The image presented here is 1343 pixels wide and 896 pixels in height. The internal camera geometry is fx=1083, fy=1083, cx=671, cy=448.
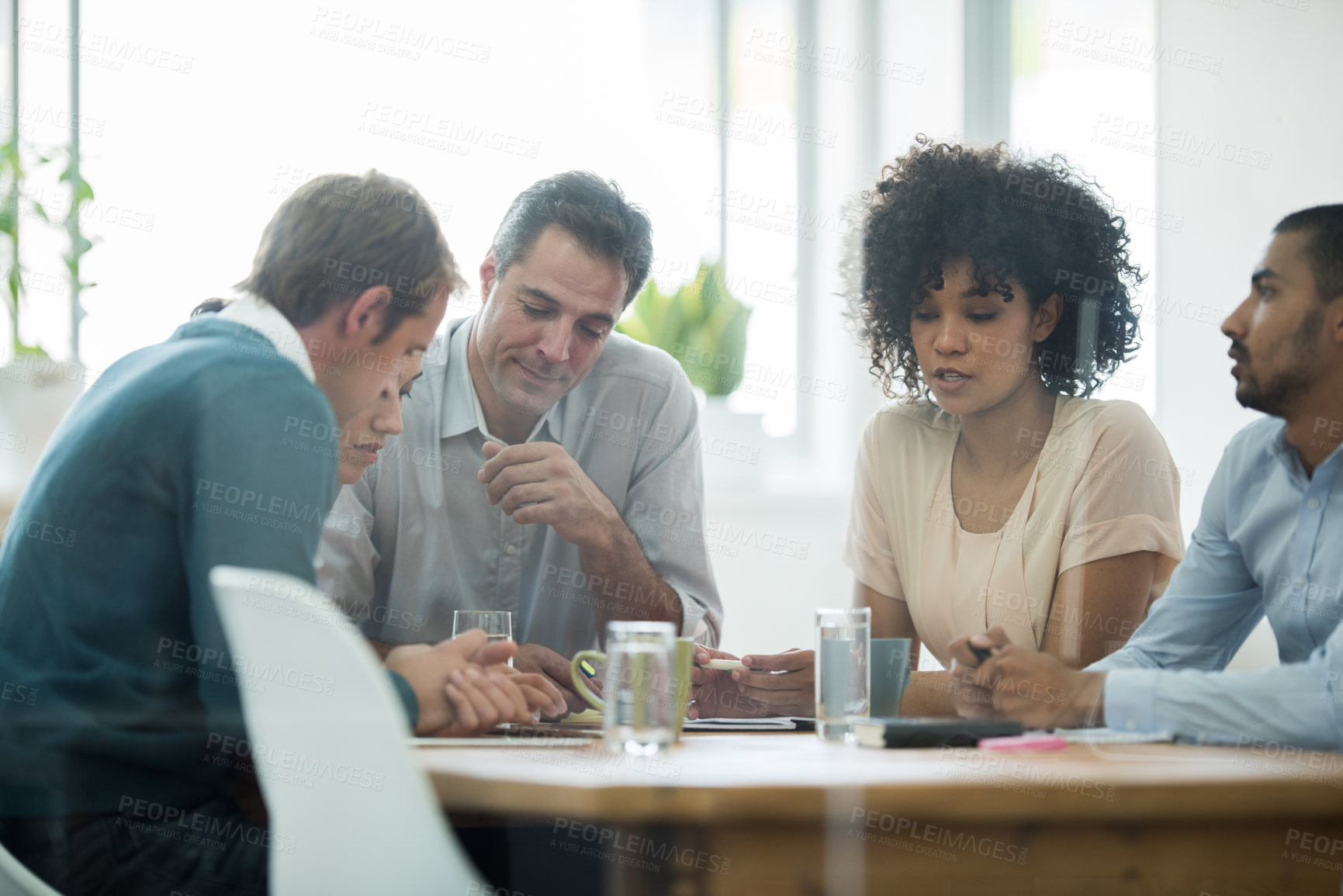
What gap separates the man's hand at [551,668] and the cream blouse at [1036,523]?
0.47 metres

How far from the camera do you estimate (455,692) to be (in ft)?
3.45

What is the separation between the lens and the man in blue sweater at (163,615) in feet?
3.26

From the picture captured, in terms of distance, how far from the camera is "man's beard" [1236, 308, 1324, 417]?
1.24 m

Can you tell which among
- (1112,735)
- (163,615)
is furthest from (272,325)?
(1112,735)

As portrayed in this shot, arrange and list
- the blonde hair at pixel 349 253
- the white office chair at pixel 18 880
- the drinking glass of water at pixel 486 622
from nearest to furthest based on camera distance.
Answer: the white office chair at pixel 18 880
the blonde hair at pixel 349 253
the drinking glass of water at pixel 486 622

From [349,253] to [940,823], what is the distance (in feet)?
2.82

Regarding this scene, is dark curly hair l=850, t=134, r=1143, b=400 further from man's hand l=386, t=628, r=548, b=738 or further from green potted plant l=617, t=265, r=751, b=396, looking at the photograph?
man's hand l=386, t=628, r=548, b=738

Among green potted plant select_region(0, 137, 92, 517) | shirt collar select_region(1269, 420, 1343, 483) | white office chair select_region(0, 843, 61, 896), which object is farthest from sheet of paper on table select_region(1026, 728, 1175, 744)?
green potted plant select_region(0, 137, 92, 517)

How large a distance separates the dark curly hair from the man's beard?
0.26 metres

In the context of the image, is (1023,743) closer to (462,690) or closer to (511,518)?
(462,690)

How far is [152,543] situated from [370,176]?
589 mm

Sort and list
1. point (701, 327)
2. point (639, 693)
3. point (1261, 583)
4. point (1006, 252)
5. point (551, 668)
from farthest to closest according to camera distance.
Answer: point (701, 327) < point (1006, 252) < point (551, 668) < point (1261, 583) < point (639, 693)

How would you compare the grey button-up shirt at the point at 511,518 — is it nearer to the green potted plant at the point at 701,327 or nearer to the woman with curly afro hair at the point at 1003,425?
the green potted plant at the point at 701,327

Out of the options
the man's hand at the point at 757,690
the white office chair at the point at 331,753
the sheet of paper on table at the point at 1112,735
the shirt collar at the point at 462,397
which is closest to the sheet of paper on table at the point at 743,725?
the man's hand at the point at 757,690
